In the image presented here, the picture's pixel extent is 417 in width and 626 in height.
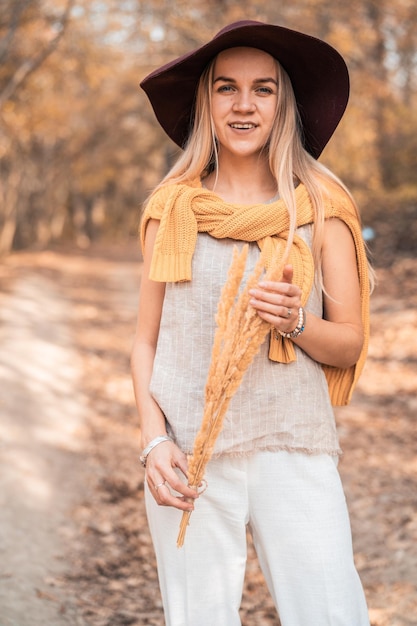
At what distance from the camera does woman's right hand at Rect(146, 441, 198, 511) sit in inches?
75.1

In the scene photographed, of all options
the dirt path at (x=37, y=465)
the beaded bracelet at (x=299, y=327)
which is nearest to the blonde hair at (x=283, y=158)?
the beaded bracelet at (x=299, y=327)

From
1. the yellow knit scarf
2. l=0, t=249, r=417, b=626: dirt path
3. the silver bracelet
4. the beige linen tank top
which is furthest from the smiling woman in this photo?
l=0, t=249, r=417, b=626: dirt path

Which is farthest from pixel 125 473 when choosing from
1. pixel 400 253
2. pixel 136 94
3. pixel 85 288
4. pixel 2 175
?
pixel 2 175

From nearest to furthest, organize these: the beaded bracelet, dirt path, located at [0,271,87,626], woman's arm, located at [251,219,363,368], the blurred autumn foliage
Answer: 1. the beaded bracelet
2. woman's arm, located at [251,219,363,368]
3. dirt path, located at [0,271,87,626]
4. the blurred autumn foliage

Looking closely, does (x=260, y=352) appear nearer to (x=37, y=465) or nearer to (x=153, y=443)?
(x=153, y=443)

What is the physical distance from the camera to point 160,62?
1377cm

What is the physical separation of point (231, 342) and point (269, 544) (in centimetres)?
60

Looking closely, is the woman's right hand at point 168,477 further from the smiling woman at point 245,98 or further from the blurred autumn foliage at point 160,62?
the blurred autumn foliage at point 160,62

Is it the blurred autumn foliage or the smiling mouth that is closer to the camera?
the smiling mouth

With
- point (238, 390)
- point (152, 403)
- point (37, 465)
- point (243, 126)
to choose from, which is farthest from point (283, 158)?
point (37, 465)

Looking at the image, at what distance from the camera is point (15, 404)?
21.8 ft

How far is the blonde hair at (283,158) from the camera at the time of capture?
2.05 meters

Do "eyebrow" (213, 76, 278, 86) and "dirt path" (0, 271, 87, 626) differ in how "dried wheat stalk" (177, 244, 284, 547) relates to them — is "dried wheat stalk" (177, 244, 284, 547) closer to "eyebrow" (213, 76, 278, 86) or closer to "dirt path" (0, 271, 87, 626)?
"eyebrow" (213, 76, 278, 86)

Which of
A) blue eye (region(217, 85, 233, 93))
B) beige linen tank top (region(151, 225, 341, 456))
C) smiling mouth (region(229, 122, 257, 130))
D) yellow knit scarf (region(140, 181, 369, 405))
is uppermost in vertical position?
blue eye (region(217, 85, 233, 93))
